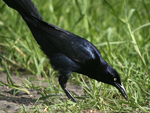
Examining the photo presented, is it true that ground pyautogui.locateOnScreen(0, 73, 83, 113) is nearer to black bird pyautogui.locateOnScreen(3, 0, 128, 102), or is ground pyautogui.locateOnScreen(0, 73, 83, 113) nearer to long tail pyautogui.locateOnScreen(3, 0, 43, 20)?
black bird pyautogui.locateOnScreen(3, 0, 128, 102)

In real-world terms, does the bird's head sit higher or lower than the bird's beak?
higher

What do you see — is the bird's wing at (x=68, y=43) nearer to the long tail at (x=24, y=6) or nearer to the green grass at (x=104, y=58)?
the long tail at (x=24, y=6)

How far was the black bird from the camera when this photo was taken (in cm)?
319

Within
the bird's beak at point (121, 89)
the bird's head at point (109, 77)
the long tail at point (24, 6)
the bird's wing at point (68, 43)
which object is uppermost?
the long tail at point (24, 6)

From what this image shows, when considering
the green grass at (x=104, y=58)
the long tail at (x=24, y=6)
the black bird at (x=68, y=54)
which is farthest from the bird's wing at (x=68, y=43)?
the green grass at (x=104, y=58)

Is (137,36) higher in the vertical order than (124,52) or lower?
higher

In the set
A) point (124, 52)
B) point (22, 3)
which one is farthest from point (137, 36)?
point (22, 3)

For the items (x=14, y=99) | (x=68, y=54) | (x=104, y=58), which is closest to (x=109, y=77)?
(x=68, y=54)

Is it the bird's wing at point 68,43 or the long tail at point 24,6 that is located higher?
the long tail at point 24,6

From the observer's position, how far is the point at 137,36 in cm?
515

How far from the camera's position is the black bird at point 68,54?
319 centimetres

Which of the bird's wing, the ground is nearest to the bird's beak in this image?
the bird's wing

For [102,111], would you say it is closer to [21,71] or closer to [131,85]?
[131,85]

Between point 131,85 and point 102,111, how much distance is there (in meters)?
0.66
